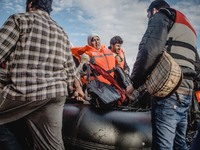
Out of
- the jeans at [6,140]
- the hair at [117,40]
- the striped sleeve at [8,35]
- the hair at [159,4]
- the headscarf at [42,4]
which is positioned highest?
the hair at [159,4]

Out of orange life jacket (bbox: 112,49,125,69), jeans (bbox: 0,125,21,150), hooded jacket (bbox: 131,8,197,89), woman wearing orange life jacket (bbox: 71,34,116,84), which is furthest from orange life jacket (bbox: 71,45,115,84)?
jeans (bbox: 0,125,21,150)

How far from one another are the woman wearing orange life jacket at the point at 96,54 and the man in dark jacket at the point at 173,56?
2812mm

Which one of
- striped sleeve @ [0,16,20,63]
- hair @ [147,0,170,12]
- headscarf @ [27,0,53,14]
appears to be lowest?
striped sleeve @ [0,16,20,63]

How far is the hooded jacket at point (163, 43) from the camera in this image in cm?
187

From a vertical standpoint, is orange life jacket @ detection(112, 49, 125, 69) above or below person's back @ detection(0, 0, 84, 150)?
below

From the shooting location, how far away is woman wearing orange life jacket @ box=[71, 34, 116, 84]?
5.20 metres

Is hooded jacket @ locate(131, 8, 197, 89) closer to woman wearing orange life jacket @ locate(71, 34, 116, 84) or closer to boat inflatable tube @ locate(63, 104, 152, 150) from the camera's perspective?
boat inflatable tube @ locate(63, 104, 152, 150)

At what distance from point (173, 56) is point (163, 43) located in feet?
0.73

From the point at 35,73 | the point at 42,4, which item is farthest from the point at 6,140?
the point at 42,4

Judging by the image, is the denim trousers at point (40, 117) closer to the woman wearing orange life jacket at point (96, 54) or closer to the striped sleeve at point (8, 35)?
the striped sleeve at point (8, 35)

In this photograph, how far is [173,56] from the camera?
2.02m

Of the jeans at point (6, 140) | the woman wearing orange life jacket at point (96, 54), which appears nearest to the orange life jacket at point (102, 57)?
the woman wearing orange life jacket at point (96, 54)

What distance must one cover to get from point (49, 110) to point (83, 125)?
116 centimetres

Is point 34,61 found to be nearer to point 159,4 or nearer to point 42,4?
point 42,4
